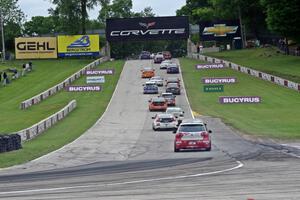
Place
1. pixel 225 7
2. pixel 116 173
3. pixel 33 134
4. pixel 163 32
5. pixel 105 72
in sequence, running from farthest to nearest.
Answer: pixel 225 7 → pixel 163 32 → pixel 105 72 → pixel 33 134 → pixel 116 173

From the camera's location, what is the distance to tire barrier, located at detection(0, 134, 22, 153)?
35969mm

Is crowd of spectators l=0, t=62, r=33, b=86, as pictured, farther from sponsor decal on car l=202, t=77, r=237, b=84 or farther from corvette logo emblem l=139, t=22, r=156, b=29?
sponsor decal on car l=202, t=77, r=237, b=84

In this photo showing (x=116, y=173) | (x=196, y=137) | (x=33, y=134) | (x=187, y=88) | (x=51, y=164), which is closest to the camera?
(x=116, y=173)

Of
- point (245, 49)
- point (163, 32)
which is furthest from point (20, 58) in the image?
point (245, 49)

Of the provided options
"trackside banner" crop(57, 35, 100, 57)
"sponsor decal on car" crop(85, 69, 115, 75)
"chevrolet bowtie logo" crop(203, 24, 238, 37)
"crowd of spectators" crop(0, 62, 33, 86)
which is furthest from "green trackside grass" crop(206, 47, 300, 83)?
"crowd of spectators" crop(0, 62, 33, 86)

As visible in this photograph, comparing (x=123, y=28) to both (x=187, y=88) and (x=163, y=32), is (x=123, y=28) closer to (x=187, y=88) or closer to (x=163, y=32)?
(x=163, y=32)

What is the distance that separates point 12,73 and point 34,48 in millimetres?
22702

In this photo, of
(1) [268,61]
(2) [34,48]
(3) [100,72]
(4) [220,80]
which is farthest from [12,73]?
(1) [268,61]

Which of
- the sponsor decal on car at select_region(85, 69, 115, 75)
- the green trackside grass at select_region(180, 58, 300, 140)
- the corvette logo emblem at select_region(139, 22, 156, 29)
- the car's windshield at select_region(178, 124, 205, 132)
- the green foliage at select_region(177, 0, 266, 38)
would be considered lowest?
the green trackside grass at select_region(180, 58, 300, 140)

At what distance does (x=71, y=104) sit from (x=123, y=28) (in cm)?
5671

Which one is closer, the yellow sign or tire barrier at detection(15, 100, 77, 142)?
tire barrier at detection(15, 100, 77, 142)

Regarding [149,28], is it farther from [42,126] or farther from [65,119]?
[42,126]

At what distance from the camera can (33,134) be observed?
47.8m

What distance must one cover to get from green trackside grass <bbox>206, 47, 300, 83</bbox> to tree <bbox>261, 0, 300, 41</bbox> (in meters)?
4.43
